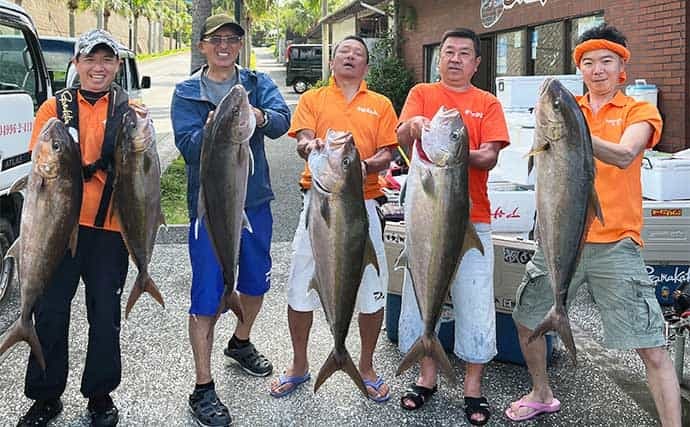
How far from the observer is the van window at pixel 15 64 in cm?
577

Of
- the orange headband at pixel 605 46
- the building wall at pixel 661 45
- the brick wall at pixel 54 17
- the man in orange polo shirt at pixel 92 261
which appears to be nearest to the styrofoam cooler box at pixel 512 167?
the building wall at pixel 661 45

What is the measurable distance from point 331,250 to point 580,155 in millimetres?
1218

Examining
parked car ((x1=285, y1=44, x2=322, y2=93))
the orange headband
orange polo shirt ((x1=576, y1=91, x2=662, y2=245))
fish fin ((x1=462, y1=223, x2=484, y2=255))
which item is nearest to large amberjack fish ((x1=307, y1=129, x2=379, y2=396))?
fish fin ((x1=462, y1=223, x2=484, y2=255))

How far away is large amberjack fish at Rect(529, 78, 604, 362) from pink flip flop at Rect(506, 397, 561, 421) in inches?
28.1

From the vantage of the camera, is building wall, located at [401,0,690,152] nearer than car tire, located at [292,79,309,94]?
Yes

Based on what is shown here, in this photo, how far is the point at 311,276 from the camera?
3.78m

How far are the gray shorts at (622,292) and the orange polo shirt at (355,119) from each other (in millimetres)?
1221

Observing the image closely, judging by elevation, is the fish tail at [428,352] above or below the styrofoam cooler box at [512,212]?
below

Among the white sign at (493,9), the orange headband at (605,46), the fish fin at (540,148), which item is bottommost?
the fish fin at (540,148)

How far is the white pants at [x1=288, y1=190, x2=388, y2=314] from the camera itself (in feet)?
12.5

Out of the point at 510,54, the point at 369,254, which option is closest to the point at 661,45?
the point at 510,54

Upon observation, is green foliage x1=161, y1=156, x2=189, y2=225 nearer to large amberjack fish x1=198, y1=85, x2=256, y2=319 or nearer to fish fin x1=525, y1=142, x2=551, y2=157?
large amberjack fish x1=198, y1=85, x2=256, y2=319

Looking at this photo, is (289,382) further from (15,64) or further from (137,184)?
(15,64)

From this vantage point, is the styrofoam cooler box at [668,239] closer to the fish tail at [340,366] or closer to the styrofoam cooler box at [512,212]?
the styrofoam cooler box at [512,212]
